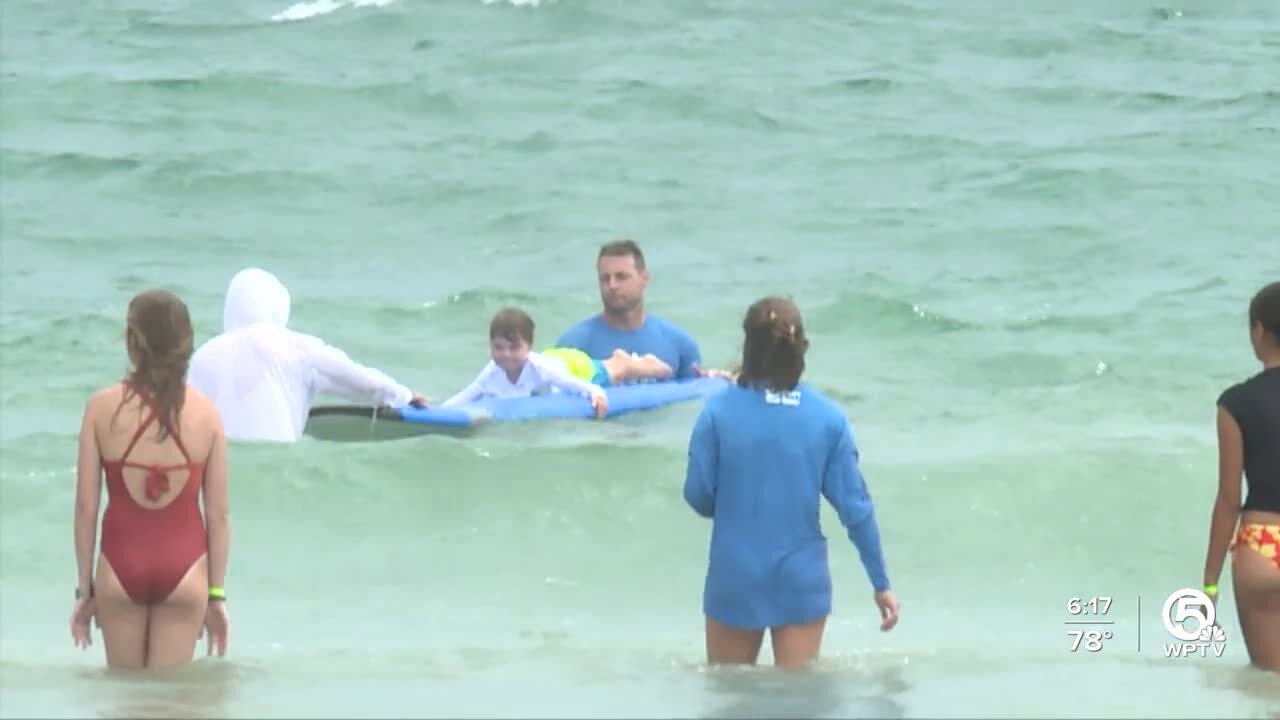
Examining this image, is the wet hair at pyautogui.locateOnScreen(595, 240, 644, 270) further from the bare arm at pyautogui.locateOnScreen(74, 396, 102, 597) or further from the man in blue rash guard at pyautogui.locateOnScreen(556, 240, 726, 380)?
the bare arm at pyautogui.locateOnScreen(74, 396, 102, 597)

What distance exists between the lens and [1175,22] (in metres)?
27.6

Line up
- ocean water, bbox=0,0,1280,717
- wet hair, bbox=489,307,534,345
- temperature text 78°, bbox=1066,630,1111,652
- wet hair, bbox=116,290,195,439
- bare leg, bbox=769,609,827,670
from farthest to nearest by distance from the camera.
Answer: wet hair, bbox=489,307,534,345 < temperature text 78°, bbox=1066,630,1111,652 < ocean water, bbox=0,0,1280,717 < bare leg, bbox=769,609,827,670 < wet hair, bbox=116,290,195,439

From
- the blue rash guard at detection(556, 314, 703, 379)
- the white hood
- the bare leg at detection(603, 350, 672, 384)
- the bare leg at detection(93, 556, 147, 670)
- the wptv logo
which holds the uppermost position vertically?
the white hood

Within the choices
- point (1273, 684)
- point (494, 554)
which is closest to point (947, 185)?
point (494, 554)

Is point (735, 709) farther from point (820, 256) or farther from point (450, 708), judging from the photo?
point (820, 256)

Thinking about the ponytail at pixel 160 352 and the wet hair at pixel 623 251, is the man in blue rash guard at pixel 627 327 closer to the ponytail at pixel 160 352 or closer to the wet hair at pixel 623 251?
the wet hair at pixel 623 251

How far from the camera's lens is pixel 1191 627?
307 inches

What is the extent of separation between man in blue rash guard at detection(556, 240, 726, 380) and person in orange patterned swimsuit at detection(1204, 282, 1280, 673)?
491 centimetres

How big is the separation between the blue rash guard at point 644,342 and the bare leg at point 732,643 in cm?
477

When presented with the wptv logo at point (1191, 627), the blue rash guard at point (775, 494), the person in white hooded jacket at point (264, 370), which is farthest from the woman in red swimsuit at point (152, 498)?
the wptv logo at point (1191, 627)

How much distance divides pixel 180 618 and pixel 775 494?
1.62 m

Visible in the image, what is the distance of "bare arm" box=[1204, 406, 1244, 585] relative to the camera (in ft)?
19.0

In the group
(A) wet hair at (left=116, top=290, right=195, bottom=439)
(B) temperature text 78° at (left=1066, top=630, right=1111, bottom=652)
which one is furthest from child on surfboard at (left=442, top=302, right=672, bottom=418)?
(A) wet hair at (left=116, top=290, right=195, bottom=439)

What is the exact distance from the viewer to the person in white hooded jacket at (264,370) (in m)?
8.36
